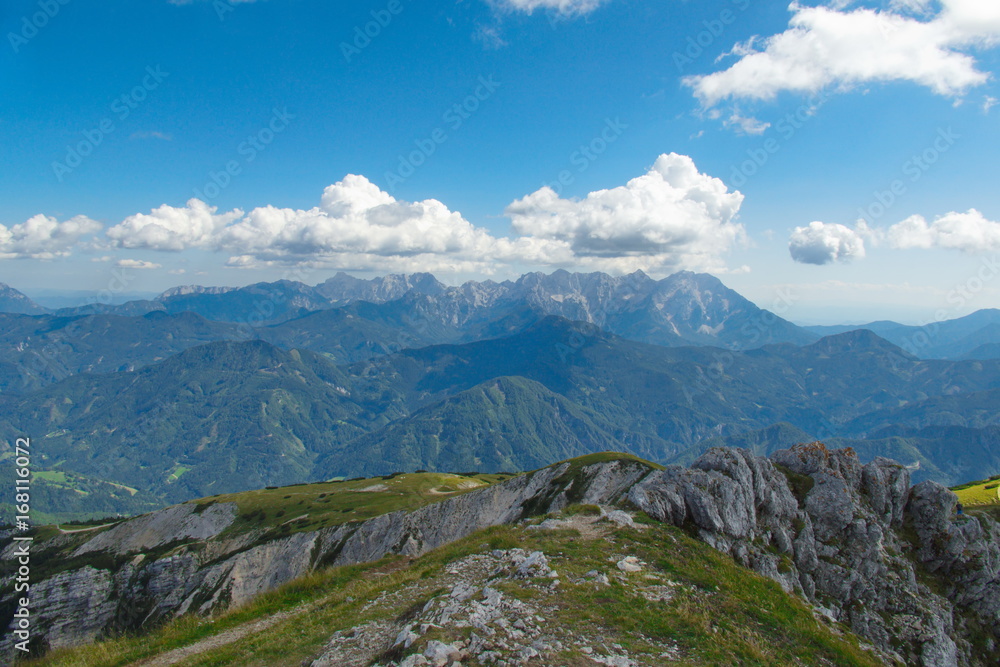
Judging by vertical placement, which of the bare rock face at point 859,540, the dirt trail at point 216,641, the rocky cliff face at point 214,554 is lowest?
the rocky cliff face at point 214,554

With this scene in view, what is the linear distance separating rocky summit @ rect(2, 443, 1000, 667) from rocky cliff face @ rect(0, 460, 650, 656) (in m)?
4.77

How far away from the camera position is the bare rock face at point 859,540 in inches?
1426

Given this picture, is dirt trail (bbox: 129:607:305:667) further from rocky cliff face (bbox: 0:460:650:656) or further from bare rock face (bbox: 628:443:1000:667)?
rocky cliff face (bbox: 0:460:650:656)

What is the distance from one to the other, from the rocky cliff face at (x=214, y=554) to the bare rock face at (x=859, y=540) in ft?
87.6

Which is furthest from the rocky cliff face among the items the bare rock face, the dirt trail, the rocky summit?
the dirt trail

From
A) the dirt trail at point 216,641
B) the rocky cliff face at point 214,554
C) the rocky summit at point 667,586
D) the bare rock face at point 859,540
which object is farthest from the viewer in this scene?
the rocky cliff face at point 214,554

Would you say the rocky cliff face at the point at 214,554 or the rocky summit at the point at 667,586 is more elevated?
the rocky summit at the point at 667,586

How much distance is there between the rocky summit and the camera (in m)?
17.8

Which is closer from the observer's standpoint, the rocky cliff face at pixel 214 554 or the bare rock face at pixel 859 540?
the bare rock face at pixel 859 540

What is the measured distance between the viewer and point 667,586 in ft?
76.8

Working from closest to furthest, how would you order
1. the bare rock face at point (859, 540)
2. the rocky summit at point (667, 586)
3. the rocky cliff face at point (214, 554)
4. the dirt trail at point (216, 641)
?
1. the rocky summit at point (667, 586)
2. the dirt trail at point (216, 641)
3. the bare rock face at point (859, 540)
4. the rocky cliff face at point (214, 554)

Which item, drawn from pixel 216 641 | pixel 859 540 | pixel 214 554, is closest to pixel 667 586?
pixel 216 641

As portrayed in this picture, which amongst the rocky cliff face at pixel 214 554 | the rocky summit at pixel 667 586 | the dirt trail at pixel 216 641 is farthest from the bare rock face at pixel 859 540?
the rocky cliff face at pixel 214 554

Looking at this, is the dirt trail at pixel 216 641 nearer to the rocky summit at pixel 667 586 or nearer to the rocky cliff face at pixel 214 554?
the rocky summit at pixel 667 586
